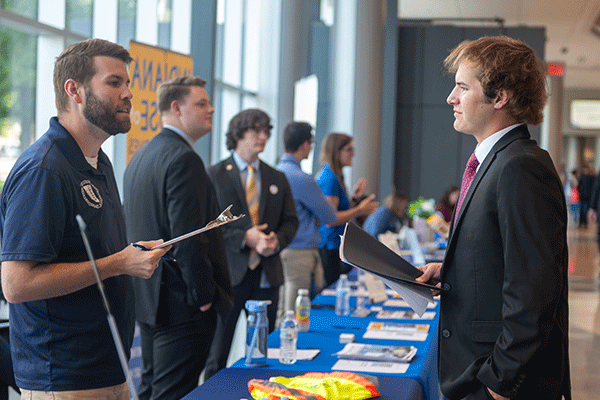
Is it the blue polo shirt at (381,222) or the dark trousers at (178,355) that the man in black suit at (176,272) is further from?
the blue polo shirt at (381,222)

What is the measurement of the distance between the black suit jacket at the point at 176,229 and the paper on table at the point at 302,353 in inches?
15.8

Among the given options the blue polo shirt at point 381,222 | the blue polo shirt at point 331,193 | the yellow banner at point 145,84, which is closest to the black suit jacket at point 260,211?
the yellow banner at point 145,84

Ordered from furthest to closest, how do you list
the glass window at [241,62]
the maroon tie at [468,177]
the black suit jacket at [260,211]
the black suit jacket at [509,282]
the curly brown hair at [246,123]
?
the glass window at [241,62] < the curly brown hair at [246,123] < the black suit jacket at [260,211] < the maroon tie at [468,177] < the black suit jacket at [509,282]

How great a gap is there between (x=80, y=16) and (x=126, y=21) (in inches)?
26.4

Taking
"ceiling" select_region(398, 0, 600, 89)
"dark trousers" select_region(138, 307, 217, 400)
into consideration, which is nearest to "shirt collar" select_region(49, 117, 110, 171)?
"dark trousers" select_region(138, 307, 217, 400)

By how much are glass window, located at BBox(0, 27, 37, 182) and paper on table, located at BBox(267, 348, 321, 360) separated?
6.35 feet

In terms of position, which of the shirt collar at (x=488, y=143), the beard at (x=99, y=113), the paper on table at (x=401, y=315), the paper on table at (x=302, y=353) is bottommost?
the paper on table at (x=401, y=315)

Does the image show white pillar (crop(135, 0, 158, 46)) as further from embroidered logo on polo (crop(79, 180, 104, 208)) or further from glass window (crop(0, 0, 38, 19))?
embroidered logo on polo (crop(79, 180, 104, 208))

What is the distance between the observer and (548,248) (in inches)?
56.3

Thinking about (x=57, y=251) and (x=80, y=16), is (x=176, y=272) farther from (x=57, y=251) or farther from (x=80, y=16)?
(x=80, y=16)

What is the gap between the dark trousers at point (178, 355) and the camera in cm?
262

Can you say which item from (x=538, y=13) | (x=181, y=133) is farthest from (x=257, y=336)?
(x=538, y=13)

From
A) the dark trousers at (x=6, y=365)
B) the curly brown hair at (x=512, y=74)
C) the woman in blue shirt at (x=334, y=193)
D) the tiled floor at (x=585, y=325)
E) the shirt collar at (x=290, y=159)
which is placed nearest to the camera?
the curly brown hair at (x=512, y=74)

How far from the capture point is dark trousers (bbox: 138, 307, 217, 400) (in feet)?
8.58
